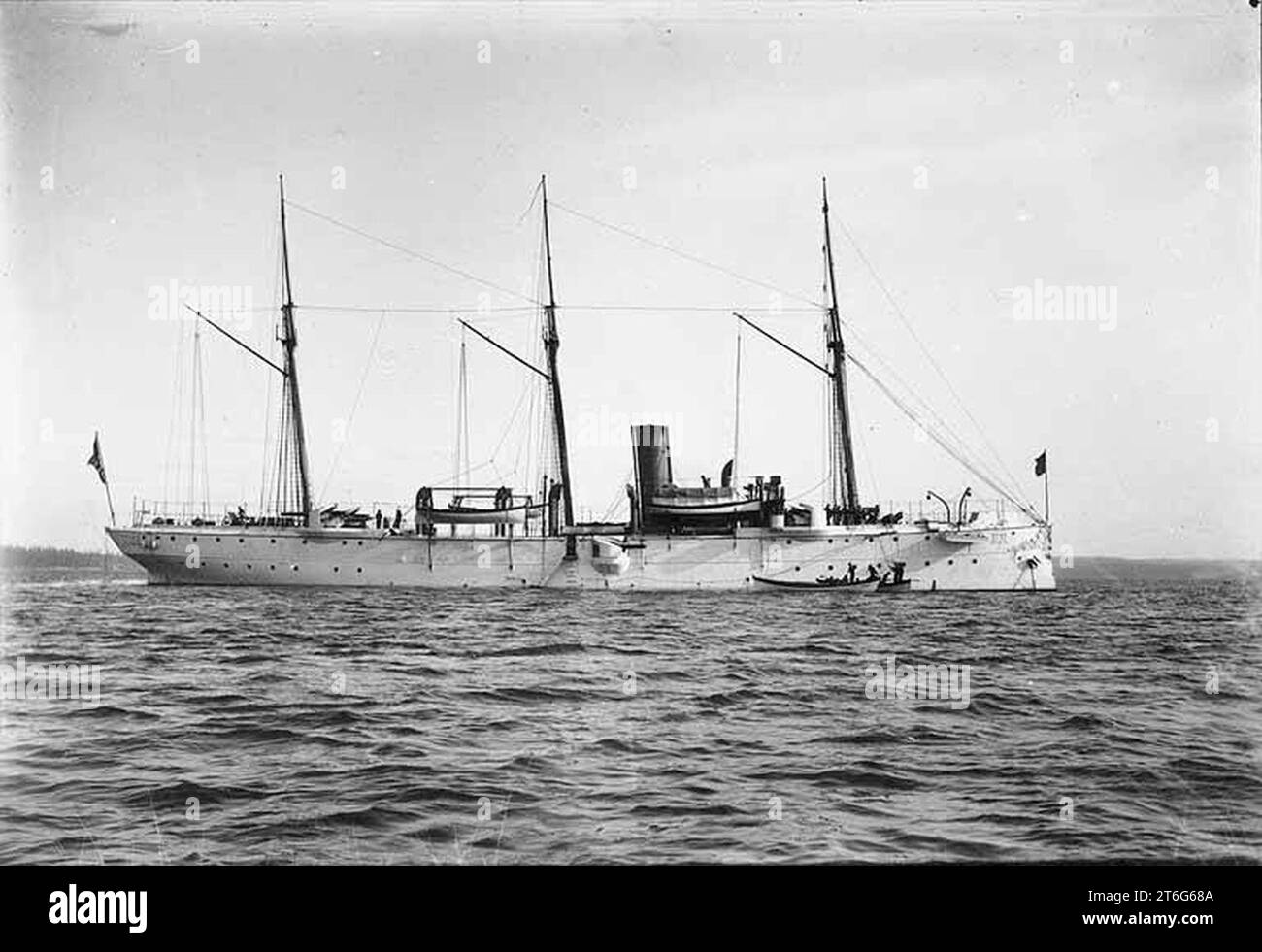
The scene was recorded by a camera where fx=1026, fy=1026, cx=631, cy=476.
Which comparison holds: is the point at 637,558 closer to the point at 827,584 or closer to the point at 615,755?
the point at 827,584

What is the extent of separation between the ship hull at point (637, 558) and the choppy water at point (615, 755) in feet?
64.3

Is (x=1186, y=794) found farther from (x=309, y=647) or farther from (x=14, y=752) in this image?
(x=309, y=647)

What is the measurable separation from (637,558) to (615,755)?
29115 millimetres

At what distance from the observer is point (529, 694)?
12.9 meters

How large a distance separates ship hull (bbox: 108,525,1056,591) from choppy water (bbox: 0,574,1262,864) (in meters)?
19.6

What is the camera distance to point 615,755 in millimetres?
9953

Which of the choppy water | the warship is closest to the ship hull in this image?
the warship

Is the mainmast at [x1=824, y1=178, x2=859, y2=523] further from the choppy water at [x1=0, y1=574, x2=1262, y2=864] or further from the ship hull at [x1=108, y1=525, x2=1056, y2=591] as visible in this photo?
the choppy water at [x1=0, y1=574, x2=1262, y2=864]

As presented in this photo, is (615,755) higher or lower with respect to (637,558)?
lower

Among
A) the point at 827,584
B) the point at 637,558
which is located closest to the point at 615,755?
the point at 637,558

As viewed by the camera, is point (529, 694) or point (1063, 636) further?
point (1063, 636)

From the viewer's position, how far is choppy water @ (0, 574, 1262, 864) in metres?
7.86
